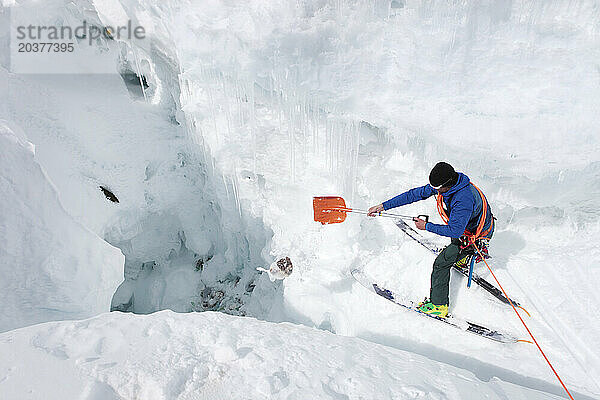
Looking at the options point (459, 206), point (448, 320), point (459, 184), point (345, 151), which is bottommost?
point (448, 320)

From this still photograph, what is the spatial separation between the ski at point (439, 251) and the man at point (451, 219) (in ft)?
1.15

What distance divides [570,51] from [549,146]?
1.15 meters

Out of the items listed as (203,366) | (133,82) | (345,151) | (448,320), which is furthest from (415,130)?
(133,82)

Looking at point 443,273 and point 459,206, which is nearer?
point 459,206

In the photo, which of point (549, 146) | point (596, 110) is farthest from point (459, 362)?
point (596, 110)

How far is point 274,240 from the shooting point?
616 cm

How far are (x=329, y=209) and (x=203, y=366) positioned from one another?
2.99 meters

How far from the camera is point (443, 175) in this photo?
3.26 meters

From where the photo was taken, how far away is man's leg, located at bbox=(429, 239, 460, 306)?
3.84 meters

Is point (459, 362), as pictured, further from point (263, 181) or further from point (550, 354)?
point (263, 181)

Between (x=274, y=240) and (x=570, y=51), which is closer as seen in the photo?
(x=570, y=51)

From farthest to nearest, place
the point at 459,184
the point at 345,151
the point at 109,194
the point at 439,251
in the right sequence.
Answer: the point at 109,194 < the point at 345,151 < the point at 439,251 < the point at 459,184

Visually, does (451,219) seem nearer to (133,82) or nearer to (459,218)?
(459,218)

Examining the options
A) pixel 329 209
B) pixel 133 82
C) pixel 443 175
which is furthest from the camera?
pixel 133 82
